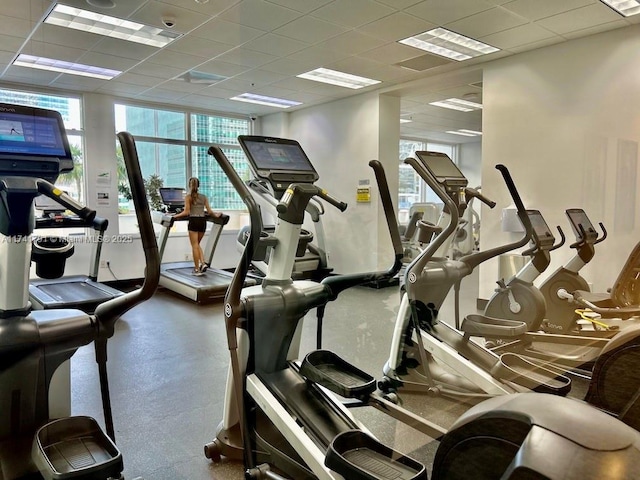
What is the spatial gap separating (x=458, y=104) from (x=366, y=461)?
244 inches

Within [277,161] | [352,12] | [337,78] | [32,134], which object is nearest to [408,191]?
[337,78]

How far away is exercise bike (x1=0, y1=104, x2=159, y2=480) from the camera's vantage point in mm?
1775

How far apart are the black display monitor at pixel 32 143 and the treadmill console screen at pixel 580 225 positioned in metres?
4.08

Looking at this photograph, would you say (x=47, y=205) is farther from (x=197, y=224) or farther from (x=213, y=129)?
(x=197, y=224)

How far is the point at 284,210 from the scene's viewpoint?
2.25 metres

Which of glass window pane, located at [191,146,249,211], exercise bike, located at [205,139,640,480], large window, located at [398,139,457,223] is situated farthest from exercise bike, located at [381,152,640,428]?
glass window pane, located at [191,146,249,211]

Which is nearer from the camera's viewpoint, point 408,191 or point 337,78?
point 408,191

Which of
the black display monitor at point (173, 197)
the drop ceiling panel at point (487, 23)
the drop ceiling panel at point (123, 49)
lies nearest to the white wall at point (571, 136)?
the drop ceiling panel at point (487, 23)

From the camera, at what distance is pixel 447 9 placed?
3.96m

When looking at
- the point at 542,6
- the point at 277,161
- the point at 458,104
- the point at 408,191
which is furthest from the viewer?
the point at 458,104

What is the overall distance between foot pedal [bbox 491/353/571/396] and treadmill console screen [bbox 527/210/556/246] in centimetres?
131

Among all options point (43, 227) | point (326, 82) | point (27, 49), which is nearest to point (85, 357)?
point (43, 227)

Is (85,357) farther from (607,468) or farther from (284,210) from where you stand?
(607,468)

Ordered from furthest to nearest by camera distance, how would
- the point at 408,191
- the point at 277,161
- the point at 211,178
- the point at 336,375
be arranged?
the point at 408,191 < the point at 211,178 < the point at 277,161 < the point at 336,375
